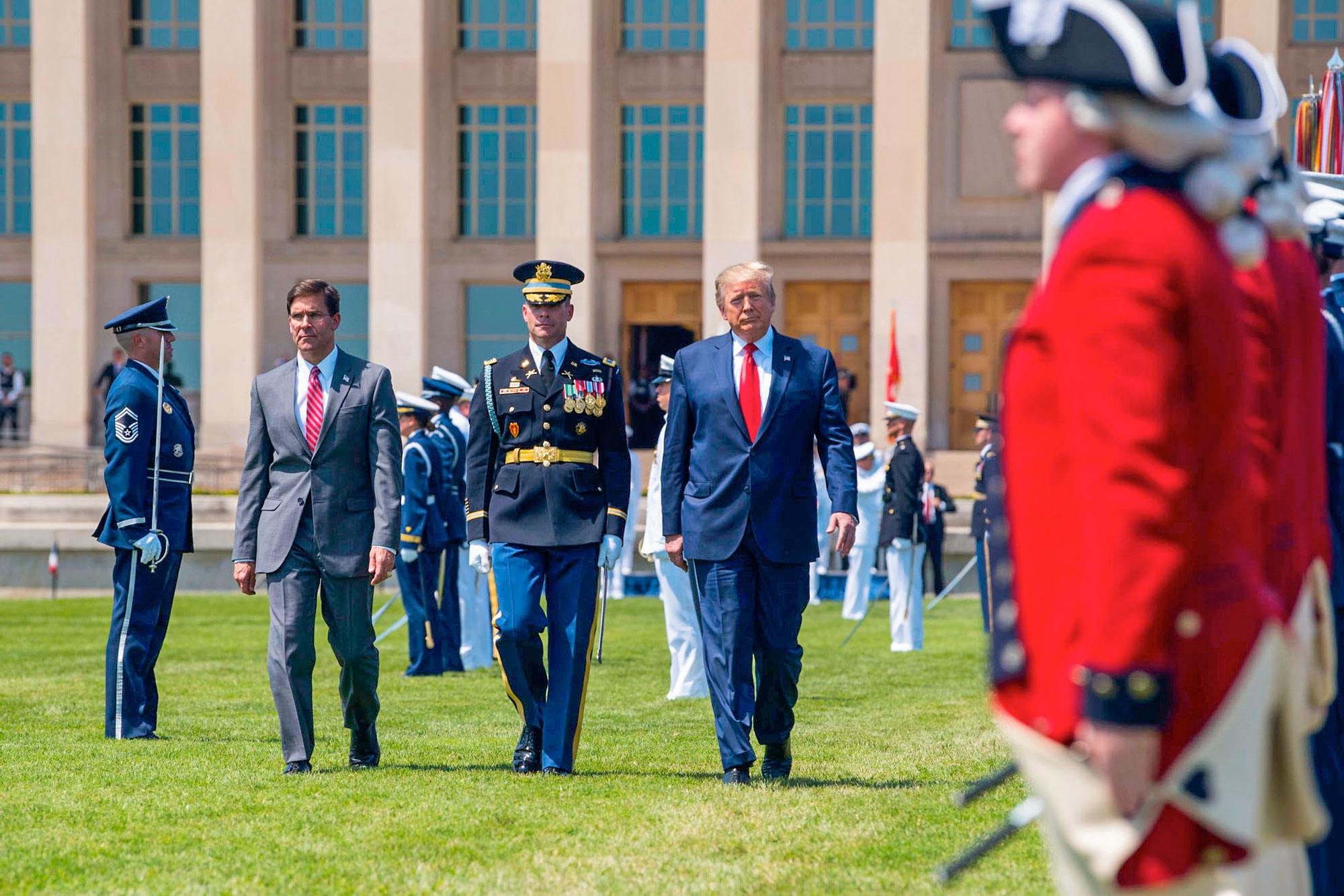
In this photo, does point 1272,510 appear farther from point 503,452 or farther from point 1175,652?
point 503,452

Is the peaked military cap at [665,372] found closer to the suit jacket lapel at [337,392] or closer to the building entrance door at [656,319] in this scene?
the suit jacket lapel at [337,392]

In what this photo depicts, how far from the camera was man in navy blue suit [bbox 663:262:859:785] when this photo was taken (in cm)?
759

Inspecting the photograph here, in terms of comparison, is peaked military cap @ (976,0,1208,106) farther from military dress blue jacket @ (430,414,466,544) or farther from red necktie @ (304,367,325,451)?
military dress blue jacket @ (430,414,466,544)

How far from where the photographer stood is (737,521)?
7602 millimetres

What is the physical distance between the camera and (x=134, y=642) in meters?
9.50

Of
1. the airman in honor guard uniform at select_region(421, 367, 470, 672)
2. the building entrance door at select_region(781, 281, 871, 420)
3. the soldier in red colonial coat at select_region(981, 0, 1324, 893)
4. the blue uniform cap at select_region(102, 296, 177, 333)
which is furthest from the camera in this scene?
the building entrance door at select_region(781, 281, 871, 420)

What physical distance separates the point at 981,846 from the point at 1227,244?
1209 millimetres

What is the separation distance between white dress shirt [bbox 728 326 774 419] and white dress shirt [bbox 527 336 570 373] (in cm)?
82

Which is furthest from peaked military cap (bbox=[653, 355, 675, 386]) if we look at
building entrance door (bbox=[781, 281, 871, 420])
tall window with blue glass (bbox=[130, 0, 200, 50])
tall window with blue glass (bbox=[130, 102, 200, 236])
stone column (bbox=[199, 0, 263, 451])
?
tall window with blue glass (bbox=[130, 0, 200, 50])

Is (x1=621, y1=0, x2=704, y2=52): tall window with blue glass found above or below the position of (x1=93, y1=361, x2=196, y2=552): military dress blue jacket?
above

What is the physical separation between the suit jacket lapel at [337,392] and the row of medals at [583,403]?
93cm

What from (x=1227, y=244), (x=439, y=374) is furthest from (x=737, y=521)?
(x=439, y=374)

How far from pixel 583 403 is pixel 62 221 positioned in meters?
30.7

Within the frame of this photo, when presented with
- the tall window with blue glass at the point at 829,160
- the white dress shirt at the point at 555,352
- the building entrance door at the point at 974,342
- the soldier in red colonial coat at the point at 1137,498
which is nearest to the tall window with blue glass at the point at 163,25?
the tall window with blue glass at the point at 829,160
